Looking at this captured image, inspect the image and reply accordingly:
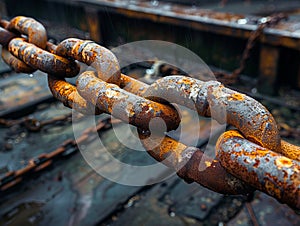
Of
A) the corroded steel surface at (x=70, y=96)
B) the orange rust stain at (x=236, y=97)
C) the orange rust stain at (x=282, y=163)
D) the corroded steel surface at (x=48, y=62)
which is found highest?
the orange rust stain at (x=236, y=97)

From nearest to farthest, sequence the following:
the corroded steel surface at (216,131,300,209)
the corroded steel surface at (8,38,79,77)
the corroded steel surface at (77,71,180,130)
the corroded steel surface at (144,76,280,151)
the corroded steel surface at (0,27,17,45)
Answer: the corroded steel surface at (216,131,300,209) < the corroded steel surface at (144,76,280,151) < the corroded steel surface at (77,71,180,130) < the corroded steel surface at (8,38,79,77) < the corroded steel surface at (0,27,17,45)

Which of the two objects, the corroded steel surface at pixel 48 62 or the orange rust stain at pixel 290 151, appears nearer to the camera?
the orange rust stain at pixel 290 151

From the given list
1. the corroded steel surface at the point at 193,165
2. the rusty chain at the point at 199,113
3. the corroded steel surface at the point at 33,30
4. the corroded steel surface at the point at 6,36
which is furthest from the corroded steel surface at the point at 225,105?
the corroded steel surface at the point at 6,36

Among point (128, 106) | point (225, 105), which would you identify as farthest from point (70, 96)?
point (225, 105)

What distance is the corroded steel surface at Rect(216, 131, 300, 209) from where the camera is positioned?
66 centimetres

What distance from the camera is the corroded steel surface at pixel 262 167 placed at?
0.66 metres

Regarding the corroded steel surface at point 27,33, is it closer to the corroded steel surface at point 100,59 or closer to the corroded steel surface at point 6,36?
the corroded steel surface at point 6,36

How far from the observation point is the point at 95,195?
238 centimetres

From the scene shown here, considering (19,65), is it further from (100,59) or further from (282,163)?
(282,163)

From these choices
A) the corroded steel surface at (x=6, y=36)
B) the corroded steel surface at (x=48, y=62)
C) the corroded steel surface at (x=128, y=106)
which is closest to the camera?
the corroded steel surface at (x=128, y=106)

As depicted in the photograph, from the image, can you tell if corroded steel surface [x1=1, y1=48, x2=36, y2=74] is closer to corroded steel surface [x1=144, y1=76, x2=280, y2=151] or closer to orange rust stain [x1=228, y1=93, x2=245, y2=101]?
corroded steel surface [x1=144, y1=76, x2=280, y2=151]

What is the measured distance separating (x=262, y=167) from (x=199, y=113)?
226 mm

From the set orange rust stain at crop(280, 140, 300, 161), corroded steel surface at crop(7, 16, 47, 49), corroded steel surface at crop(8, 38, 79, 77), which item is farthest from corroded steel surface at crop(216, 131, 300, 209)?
corroded steel surface at crop(7, 16, 47, 49)

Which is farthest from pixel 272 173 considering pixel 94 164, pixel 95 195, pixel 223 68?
pixel 223 68
